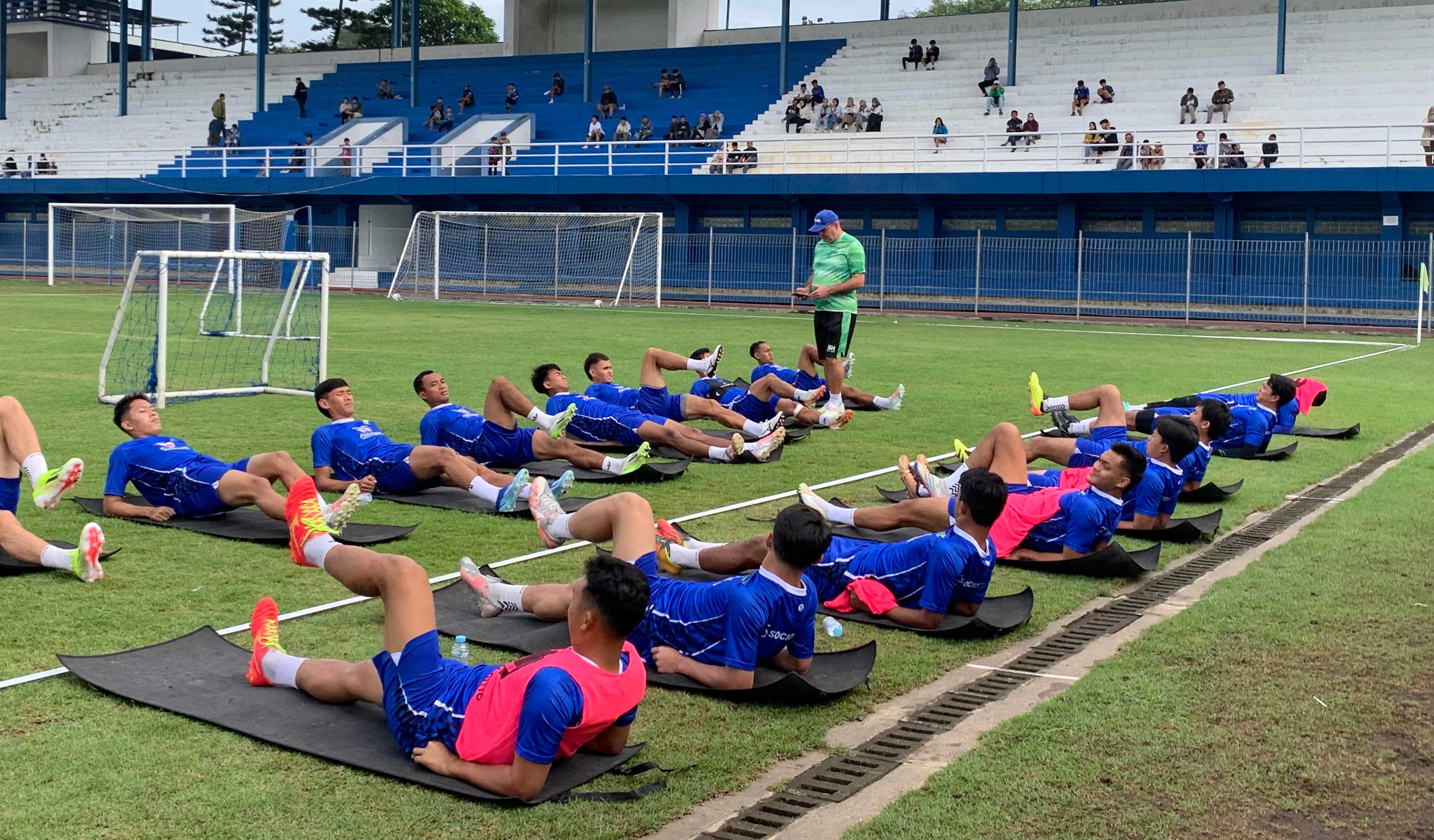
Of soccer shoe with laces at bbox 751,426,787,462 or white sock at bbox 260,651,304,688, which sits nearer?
white sock at bbox 260,651,304,688

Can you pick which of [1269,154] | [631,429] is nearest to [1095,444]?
[631,429]

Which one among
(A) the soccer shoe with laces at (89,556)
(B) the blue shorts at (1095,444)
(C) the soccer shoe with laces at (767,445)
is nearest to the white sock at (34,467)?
(A) the soccer shoe with laces at (89,556)

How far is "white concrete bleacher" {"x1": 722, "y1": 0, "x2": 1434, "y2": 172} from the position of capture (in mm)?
34125

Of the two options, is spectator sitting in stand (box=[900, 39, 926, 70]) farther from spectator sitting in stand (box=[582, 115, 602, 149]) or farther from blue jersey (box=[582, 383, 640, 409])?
blue jersey (box=[582, 383, 640, 409])

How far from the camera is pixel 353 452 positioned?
9133 millimetres

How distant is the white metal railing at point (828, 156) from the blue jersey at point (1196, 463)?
22021mm

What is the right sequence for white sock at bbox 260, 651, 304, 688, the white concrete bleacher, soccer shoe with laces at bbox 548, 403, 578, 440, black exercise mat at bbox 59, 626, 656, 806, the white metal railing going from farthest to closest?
the white concrete bleacher < the white metal railing < soccer shoe with laces at bbox 548, 403, 578, 440 < white sock at bbox 260, 651, 304, 688 < black exercise mat at bbox 59, 626, 656, 806

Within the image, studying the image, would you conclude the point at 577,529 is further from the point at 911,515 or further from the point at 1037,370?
the point at 1037,370

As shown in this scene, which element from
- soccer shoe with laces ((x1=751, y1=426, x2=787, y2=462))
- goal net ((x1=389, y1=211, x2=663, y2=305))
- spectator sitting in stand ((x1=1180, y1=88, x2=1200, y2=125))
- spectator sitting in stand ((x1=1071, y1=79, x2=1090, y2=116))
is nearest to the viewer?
soccer shoe with laces ((x1=751, y1=426, x2=787, y2=462))

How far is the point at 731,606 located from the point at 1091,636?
6.53 feet

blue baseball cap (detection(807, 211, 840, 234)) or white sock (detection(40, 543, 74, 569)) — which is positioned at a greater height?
blue baseball cap (detection(807, 211, 840, 234))

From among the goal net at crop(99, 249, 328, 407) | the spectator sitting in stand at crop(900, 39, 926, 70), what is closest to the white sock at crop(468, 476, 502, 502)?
the goal net at crop(99, 249, 328, 407)

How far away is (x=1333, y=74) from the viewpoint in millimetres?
35875

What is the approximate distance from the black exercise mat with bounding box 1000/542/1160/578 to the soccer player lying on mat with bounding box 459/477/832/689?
7.52ft
